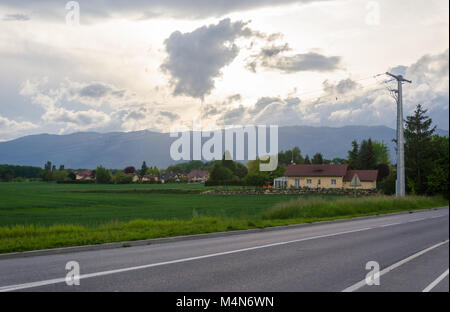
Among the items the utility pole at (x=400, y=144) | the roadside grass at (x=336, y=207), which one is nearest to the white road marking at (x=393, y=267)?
the roadside grass at (x=336, y=207)

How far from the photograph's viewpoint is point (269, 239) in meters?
15.5

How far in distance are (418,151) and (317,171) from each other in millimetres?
34058

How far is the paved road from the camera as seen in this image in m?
8.01

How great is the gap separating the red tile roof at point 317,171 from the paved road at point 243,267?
252 feet

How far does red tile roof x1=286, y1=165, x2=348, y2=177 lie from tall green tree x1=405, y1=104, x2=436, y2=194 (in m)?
28.7

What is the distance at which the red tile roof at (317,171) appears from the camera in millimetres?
90812

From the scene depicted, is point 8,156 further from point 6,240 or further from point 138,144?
point 138,144

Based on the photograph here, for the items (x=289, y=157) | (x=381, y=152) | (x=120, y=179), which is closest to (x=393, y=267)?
(x=120, y=179)

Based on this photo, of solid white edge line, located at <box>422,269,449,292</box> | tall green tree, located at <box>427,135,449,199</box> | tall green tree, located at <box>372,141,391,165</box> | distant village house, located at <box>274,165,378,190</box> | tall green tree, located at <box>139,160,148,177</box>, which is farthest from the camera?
tall green tree, located at <box>139,160,148,177</box>

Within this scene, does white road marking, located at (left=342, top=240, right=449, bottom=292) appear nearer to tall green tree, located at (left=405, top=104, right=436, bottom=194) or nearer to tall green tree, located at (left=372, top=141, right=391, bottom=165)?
tall green tree, located at (left=405, top=104, right=436, bottom=194)

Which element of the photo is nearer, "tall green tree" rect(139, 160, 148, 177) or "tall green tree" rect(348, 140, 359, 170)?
"tall green tree" rect(348, 140, 359, 170)

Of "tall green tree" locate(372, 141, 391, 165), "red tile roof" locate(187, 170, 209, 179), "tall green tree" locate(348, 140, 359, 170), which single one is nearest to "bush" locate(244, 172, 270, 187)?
"tall green tree" locate(348, 140, 359, 170)

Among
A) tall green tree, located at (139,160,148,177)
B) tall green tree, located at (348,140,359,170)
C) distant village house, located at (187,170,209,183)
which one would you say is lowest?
distant village house, located at (187,170,209,183)
